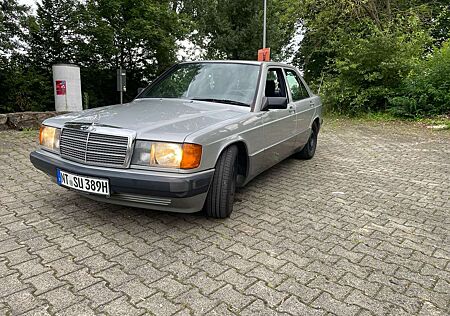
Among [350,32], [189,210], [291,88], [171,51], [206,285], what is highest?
[350,32]

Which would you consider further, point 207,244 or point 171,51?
point 171,51

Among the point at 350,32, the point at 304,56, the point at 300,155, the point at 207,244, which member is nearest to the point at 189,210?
the point at 207,244

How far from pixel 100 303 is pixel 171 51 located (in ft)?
37.7

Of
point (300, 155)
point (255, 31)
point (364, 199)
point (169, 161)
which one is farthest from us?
point (255, 31)

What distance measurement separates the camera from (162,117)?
3.15m

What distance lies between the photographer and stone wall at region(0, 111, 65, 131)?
24.0 feet

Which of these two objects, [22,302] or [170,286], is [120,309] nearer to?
[170,286]

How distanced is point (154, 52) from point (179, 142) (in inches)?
417

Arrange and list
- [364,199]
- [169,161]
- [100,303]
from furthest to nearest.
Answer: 1. [364,199]
2. [169,161]
3. [100,303]

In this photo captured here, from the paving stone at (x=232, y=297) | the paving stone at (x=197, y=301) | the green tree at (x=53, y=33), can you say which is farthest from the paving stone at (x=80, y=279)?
the green tree at (x=53, y=33)

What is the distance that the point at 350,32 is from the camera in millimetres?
14992

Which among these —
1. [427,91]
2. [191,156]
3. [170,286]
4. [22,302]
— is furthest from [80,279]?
[427,91]

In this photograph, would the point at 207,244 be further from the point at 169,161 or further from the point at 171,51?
the point at 171,51

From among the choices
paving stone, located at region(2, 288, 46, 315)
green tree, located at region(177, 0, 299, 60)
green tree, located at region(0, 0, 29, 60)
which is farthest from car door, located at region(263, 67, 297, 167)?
green tree, located at region(177, 0, 299, 60)
